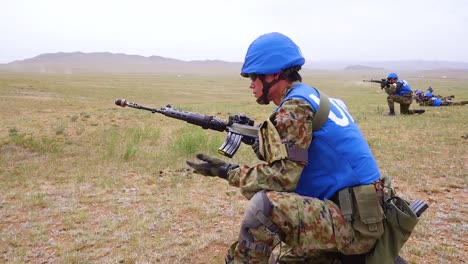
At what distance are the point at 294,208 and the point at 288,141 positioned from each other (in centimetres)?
41

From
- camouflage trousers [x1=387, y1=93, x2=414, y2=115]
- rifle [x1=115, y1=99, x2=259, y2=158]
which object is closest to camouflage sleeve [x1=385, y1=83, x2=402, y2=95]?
camouflage trousers [x1=387, y1=93, x2=414, y2=115]

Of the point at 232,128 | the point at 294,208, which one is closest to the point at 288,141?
the point at 294,208

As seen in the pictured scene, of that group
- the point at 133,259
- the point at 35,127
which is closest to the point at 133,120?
the point at 35,127

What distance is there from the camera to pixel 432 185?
20.6ft

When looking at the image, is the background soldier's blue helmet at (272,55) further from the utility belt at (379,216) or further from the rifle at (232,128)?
the utility belt at (379,216)

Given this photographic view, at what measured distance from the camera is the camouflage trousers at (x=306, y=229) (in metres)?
2.62

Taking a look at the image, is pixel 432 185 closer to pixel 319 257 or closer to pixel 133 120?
pixel 319 257

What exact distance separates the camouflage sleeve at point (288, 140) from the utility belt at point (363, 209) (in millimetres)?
365

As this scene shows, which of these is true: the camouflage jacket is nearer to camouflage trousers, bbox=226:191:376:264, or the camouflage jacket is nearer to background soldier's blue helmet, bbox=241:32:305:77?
camouflage trousers, bbox=226:191:376:264

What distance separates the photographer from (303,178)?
9.36ft

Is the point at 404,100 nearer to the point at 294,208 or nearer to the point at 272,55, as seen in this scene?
the point at 272,55

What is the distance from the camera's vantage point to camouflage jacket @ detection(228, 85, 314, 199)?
2.61 metres

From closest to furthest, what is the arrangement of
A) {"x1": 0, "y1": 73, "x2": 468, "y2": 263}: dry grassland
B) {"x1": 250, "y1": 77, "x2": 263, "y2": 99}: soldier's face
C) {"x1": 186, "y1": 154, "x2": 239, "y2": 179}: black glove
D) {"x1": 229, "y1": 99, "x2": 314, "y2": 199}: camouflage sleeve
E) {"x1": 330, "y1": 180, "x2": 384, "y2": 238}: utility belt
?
{"x1": 229, "y1": 99, "x2": 314, "y2": 199}: camouflage sleeve
{"x1": 330, "y1": 180, "x2": 384, "y2": 238}: utility belt
{"x1": 250, "y1": 77, "x2": 263, "y2": 99}: soldier's face
{"x1": 186, "y1": 154, "x2": 239, "y2": 179}: black glove
{"x1": 0, "y1": 73, "x2": 468, "y2": 263}: dry grassland

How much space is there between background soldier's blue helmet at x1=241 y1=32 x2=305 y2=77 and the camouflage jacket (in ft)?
1.02
